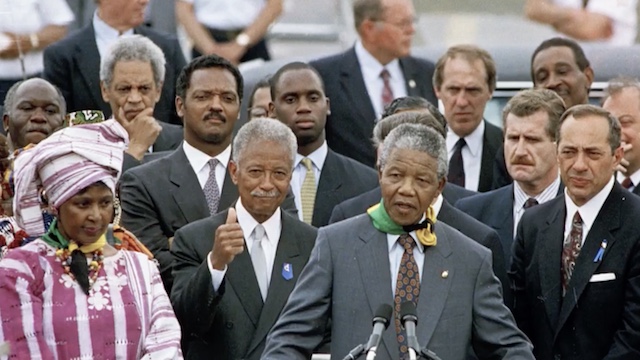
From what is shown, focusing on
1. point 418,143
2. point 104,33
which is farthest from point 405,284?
point 104,33

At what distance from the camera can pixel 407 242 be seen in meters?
8.45

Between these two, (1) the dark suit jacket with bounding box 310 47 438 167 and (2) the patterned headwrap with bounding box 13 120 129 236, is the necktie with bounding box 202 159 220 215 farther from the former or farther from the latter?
(2) the patterned headwrap with bounding box 13 120 129 236

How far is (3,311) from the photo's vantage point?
7641 millimetres

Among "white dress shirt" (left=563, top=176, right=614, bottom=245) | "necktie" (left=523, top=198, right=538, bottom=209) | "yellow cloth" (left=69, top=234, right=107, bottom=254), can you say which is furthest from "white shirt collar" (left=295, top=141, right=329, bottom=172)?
"yellow cloth" (left=69, top=234, right=107, bottom=254)

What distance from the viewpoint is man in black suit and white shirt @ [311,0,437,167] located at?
12.1m

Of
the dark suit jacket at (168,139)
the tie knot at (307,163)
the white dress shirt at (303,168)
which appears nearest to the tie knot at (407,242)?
the white dress shirt at (303,168)

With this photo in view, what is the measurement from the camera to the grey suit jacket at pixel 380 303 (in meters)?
8.20

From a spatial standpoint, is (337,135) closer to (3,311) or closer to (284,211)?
(284,211)

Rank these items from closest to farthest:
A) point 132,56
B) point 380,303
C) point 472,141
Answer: point 380,303 < point 132,56 < point 472,141

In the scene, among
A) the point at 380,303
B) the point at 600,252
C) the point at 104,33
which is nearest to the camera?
the point at 380,303

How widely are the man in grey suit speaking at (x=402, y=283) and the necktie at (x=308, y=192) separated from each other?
7.53ft

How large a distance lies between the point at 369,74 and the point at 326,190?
1.80 metres

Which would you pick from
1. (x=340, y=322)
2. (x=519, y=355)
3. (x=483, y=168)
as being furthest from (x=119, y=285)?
(x=483, y=168)

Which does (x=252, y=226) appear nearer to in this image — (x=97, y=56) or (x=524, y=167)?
(x=524, y=167)
